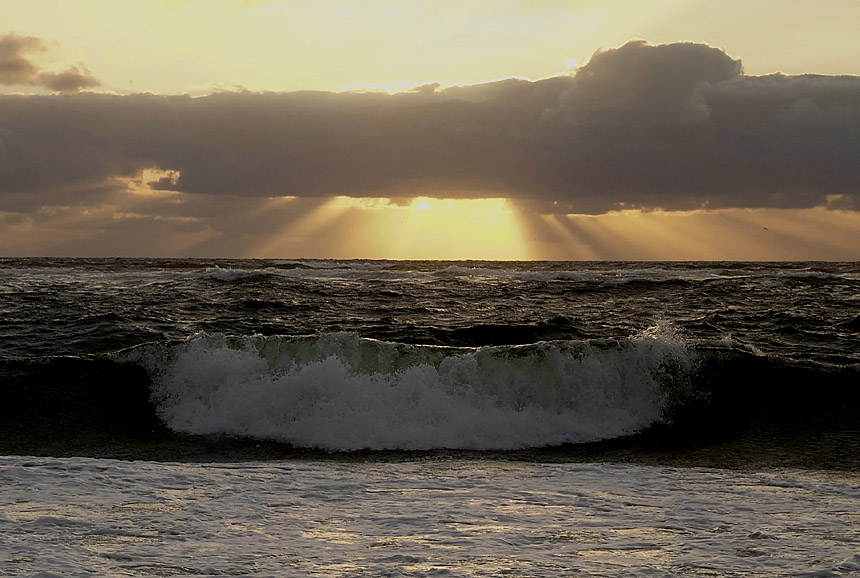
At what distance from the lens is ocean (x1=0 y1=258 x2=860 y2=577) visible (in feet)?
19.4

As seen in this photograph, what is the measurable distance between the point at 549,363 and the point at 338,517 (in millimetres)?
7598

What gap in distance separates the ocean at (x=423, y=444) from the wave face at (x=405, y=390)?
0.05 m

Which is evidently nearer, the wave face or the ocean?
the ocean

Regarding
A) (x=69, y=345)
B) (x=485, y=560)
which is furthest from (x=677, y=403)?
(x=69, y=345)

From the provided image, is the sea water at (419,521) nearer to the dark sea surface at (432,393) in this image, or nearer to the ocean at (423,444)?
the ocean at (423,444)

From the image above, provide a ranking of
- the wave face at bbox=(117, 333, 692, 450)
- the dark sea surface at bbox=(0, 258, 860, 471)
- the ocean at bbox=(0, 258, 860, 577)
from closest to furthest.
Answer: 1. the ocean at bbox=(0, 258, 860, 577)
2. the dark sea surface at bbox=(0, 258, 860, 471)
3. the wave face at bbox=(117, 333, 692, 450)

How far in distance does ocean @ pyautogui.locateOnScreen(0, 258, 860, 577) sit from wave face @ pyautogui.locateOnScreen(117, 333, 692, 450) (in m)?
0.05

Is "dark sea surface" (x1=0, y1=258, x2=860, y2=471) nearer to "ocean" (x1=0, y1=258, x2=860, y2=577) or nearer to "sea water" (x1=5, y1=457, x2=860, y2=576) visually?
"ocean" (x1=0, y1=258, x2=860, y2=577)

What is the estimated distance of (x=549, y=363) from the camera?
1383 cm

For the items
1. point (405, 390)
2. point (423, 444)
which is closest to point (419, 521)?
point (423, 444)

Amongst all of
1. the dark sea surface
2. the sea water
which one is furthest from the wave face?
the sea water

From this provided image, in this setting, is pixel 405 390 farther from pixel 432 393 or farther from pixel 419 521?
pixel 419 521

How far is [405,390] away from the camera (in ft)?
42.2

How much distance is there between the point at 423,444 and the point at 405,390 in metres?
1.83
